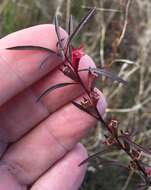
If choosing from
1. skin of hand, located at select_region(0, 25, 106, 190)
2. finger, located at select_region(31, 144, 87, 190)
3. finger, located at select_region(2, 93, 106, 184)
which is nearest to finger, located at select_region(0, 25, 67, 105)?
skin of hand, located at select_region(0, 25, 106, 190)

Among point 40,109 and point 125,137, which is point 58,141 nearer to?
point 40,109

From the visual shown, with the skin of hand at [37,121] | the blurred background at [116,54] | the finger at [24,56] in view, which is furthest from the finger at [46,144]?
the blurred background at [116,54]

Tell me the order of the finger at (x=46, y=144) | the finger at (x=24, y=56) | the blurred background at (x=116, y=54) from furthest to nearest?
the blurred background at (x=116, y=54), the finger at (x=46, y=144), the finger at (x=24, y=56)

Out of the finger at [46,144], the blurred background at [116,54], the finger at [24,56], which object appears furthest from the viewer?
the blurred background at [116,54]

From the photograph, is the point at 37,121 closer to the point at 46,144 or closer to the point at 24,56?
the point at 46,144

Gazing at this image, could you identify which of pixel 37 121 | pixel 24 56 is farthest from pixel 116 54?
pixel 24 56

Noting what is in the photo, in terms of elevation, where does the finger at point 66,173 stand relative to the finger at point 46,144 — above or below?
below

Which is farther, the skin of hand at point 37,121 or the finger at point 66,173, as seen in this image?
the finger at point 66,173

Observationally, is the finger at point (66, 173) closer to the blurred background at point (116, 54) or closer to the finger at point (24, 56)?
the finger at point (24, 56)
